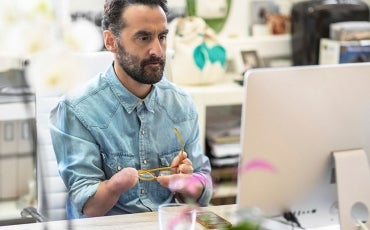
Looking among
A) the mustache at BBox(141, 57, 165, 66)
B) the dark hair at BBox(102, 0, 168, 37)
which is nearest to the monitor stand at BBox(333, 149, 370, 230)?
the mustache at BBox(141, 57, 165, 66)

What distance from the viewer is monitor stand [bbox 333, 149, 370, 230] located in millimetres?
1485

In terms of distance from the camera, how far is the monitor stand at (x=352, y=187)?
1485mm

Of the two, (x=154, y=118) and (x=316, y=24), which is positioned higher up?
(x=316, y=24)

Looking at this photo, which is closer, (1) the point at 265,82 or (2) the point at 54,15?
(2) the point at 54,15

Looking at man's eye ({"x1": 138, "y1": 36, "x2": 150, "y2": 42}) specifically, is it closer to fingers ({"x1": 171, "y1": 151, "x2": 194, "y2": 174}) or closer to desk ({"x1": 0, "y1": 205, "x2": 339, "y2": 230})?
fingers ({"x1": 171, "y1": 151, "x2": 194, "y2": 174})

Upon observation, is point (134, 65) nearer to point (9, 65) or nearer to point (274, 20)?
point (9, 65)

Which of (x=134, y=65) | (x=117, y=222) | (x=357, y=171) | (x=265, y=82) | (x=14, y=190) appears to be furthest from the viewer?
(x=14, y=190)

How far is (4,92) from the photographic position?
282 centimetres

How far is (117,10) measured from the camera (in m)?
2.04

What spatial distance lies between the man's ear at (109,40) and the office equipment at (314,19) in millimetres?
1725

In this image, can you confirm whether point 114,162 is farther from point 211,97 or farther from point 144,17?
point 211,97

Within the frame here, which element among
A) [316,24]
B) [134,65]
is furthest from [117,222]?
[316,24]

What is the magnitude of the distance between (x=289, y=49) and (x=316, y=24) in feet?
0.93

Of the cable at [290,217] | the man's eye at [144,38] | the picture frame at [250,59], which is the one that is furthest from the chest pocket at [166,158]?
Answer: the picture frame at [250,59]
